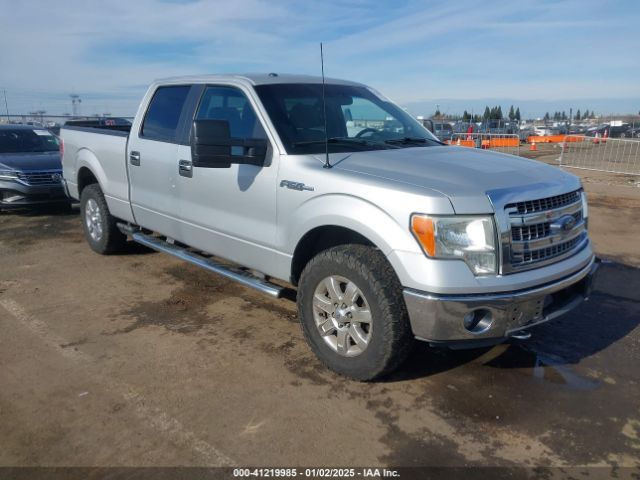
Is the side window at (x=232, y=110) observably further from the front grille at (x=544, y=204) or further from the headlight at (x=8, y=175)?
the headlight at (x=8, y=175)

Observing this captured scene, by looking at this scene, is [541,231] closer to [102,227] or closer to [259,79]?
[259,79]

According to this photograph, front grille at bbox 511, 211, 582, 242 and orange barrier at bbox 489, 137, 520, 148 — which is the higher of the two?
front grille at bbox 511, 211, 582, 242

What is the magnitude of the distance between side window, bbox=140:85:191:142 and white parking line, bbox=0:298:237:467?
202cm

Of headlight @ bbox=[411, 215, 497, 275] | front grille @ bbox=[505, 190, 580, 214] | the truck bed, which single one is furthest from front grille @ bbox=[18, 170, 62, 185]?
front grille @ bbox=[505, 190, 580, 214]

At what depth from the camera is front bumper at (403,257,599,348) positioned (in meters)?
3.05

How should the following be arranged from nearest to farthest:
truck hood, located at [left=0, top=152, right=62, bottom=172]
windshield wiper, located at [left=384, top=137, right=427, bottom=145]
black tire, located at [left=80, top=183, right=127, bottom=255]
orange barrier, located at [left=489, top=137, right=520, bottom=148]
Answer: windshield wiper, located at [left=384, top=137, right=427, bottom=145], black tire, located at [left=80, top=183, right=127, bottom=255], truck hood, located at [left=0, top=152, right=62, bottom=172], orange barrier, located at [left=489, top=137, right=520, bottom=148]

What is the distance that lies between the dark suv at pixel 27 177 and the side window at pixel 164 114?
434 cm

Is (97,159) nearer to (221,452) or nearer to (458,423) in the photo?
(221,452)

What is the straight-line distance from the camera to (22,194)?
887 centimetres

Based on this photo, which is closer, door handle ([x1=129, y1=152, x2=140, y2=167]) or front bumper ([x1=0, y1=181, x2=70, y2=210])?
door handle ([x1=129, y1=152, x2=140, y2=167])

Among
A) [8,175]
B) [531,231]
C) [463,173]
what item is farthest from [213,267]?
[8,175]

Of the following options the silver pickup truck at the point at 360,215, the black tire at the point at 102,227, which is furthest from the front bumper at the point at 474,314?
the black tire at the point at 102,227

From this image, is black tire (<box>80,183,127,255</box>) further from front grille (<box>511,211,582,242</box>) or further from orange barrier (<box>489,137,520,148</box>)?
orange barrier (<box>489,137,520,148</box>)

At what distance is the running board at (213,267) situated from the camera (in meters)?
4.10
